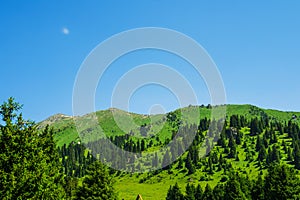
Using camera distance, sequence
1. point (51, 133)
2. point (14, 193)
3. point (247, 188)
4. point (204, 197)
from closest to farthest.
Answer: point (14, 193) → point (51, 133) → point (247, 188) → point (204, 197)

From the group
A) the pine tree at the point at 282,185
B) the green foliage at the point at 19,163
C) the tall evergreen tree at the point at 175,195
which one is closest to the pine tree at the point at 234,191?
the pine tree at the point at 282,185

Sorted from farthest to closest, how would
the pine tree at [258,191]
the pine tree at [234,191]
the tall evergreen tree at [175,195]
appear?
1. the tall evergreen tree at [175,195]
2. the pine tree at [258,191]
3. the pine tree at [234,191]

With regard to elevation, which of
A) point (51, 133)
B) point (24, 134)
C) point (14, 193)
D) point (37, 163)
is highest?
point (51, 133)

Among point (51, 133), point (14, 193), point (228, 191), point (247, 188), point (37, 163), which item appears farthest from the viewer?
point (247, 188)

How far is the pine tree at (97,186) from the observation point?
51.1 metres

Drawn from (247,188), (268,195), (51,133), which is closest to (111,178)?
(51,133)

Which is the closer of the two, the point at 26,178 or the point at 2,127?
the point at 26,178

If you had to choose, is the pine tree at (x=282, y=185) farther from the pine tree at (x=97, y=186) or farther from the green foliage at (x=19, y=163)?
the green foliage at (x=19, y=163)

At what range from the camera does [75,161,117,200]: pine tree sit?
51.1 metres

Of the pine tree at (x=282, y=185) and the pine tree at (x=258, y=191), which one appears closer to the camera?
the pine tree at (x=282, y=185)

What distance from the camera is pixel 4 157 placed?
92.2 feet

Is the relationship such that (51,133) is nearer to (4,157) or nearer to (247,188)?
(4,157)

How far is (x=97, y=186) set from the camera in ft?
170

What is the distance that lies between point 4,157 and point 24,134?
301 cm
